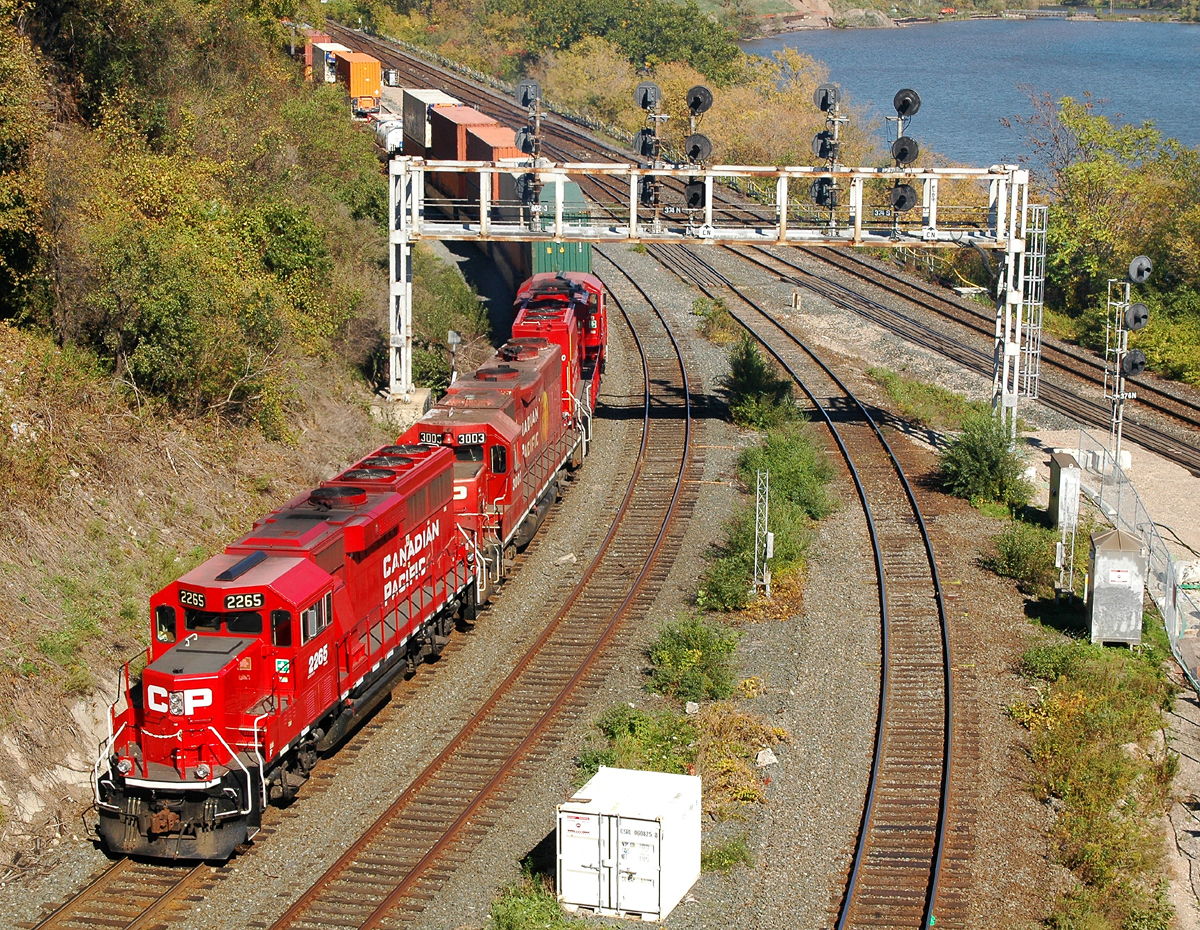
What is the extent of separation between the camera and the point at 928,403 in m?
36.6

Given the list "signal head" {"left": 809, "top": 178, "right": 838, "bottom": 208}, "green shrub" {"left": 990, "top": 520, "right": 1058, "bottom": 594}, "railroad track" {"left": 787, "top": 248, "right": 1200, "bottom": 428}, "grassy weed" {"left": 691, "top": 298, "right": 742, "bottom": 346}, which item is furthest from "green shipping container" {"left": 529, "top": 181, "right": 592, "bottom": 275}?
"green shrub" {"left": 990, "top": 520, "right": 1058, "bottom": 594}

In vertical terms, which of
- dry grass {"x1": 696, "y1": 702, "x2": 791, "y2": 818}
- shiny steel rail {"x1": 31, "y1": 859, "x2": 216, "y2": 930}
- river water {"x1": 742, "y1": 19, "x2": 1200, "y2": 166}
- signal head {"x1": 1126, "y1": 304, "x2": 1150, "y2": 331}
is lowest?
shiny steel rail {"x1": 31, "y1": 859, "x2": 216, "y2": 930}

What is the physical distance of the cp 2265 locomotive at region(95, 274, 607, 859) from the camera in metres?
15.5

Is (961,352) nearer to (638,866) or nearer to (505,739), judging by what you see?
(505,739)

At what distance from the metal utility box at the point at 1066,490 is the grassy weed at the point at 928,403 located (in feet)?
19.9

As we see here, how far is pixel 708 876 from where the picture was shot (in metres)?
15.7

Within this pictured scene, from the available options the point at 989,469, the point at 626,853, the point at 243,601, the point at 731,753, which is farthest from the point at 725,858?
the point at 989,469

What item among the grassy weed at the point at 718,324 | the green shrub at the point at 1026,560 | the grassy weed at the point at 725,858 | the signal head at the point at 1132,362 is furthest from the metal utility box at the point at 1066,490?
the grassy weed at the point at 718,324

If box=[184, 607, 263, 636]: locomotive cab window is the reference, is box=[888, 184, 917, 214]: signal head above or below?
above

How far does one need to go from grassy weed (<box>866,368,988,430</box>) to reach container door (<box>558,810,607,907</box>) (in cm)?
2181

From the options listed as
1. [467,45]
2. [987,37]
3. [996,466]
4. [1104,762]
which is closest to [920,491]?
[996,466]

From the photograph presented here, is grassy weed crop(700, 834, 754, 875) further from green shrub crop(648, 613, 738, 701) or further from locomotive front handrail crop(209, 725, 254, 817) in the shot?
locomotive front handrail crop(209, 725, 254, 817)

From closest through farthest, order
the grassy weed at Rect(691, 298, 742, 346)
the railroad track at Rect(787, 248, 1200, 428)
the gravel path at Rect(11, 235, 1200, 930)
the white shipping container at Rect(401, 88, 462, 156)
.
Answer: the gravel path at Rect(11, 235, 1200, 930), the railroad track at Rect(787, 248, 1200, 428), the grassy weed at Rect(691, 298, 742, 346), the white shipping container at Rect(401, 88, 462, 156)

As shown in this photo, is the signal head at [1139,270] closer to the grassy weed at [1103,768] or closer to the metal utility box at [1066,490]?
the metal utility box at [1066,490]
